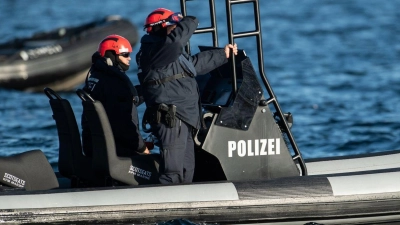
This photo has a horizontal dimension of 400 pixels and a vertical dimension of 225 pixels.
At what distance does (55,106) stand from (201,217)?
130 centimetres

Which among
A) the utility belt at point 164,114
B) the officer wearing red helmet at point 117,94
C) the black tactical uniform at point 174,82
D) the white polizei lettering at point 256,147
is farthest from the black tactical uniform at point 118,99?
the white polizei lettering at point 256,147

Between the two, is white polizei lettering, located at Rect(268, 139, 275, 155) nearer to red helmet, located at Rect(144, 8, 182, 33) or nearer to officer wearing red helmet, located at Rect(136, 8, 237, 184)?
officer wearing red helmet, located at Rect(136, 8, 237, 184)

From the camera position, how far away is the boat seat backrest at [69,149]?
6.26 meters

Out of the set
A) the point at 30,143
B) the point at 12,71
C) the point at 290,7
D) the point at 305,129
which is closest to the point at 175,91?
the point at 30,143

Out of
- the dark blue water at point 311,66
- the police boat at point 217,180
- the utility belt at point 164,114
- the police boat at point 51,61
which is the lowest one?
the dark blue water at point 311,66

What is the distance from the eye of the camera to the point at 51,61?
1384 centimetres

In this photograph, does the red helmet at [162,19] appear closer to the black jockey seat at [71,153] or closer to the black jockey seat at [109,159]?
the black jockey seat at [109,159]

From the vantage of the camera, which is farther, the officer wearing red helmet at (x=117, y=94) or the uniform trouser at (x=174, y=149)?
the officer wearing red helmet at (x=117, y=94)

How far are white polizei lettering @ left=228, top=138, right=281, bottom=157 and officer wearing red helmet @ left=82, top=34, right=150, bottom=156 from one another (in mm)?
659

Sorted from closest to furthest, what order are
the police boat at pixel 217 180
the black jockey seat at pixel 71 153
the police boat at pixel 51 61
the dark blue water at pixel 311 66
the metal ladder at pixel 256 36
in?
1. the police boat at pixel 217 180
2. the metal ladder at pixel 256 36
3. the black jockey seat at pixel 71 153
4. the dark blue water at pixel 311 66
5. the police boat at pixel 51 61

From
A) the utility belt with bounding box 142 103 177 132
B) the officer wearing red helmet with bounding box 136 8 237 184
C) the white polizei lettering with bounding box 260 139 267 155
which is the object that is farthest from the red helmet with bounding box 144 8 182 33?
the white polizei lettering with bounding box 260 139 267 155

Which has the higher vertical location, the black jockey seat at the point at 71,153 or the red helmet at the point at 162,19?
the red helmet at the point at 162,19

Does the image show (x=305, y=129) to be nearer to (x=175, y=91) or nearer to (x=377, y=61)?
(x=175, y=91)

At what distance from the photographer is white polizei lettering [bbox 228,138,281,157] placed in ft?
20.2
